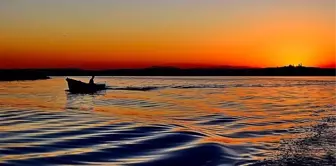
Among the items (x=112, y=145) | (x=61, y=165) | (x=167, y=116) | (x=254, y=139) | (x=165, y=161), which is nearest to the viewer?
(x=61, y=165)

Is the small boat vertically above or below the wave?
above

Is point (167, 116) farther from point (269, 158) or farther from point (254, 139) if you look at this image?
point (269, 158)

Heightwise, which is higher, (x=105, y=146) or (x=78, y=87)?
(x=78, y=87)

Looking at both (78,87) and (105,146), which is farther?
(78,87)

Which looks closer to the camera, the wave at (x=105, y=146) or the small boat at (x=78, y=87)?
the wave at (x=105, y=146)

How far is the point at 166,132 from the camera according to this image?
735 inches

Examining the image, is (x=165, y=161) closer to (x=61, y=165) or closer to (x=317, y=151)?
(x=61, y=165)

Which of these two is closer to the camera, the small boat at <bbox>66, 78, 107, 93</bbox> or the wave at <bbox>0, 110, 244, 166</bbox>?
the wave at <bbox>0, 110, 244, 166</bbox>

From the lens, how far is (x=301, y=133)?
60.6 feet

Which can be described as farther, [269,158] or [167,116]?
[167,116]

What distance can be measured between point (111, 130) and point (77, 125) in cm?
274

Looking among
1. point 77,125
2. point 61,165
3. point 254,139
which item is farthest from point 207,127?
point 61,165

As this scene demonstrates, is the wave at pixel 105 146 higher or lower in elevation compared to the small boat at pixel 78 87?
lower

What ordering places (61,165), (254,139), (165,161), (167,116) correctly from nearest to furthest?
(61,165) → (165,161) → (254,139) → (167,116)
